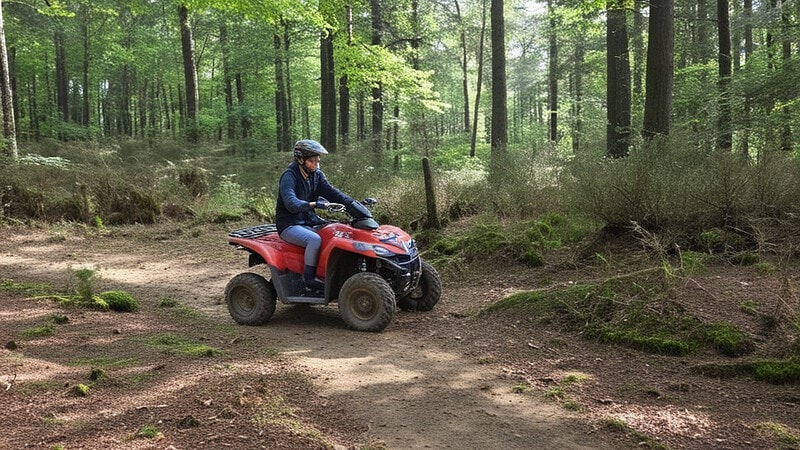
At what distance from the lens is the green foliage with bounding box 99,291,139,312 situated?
6566 millimetres

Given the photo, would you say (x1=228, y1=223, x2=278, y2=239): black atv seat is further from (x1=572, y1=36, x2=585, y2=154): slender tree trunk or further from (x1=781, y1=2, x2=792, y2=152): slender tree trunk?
(x1=572, y1=36, x2=585, y2=154): slender tree trunk

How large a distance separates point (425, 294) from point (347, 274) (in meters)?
0.99

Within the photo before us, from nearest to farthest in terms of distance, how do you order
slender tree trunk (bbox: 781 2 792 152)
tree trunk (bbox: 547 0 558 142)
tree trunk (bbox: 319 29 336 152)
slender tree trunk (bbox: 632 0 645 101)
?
slender tree trunk (bbox: 781 2 792 152) < slender tree trunk (bbox: 632 0 645 101) < tree trunk (bbox: 319 29 336 152) < tree trunk (bbox: 547 0 558 142)

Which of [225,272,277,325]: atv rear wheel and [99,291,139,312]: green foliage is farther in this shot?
[99,291,139,312]: green foliage

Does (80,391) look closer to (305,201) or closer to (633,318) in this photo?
(305,201)

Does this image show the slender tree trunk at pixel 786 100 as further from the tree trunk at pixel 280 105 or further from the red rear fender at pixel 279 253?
the tree trunk at pixel 280 105

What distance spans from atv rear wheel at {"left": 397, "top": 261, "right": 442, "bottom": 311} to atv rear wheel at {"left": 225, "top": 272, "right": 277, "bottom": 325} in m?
1.52

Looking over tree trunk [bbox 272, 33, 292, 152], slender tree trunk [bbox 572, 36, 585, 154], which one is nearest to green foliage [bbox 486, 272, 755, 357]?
slender tree trunk [bbox 572, 36, 585, 154]

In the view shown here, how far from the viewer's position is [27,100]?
145ft

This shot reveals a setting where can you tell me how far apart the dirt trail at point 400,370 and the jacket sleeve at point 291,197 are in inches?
51.2

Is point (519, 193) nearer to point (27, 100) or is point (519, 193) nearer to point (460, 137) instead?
point (460, 137)

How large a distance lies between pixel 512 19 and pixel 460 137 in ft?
32.1

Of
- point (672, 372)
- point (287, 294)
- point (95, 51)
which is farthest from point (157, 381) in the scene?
point (95, 51)

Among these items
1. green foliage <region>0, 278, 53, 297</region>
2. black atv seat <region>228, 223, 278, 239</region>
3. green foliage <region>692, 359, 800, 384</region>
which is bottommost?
green foliage <region>692, 359, 800, 384</region>
